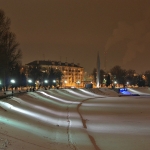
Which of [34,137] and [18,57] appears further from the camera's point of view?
[18,57]

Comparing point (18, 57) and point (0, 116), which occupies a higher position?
point (18, 57)

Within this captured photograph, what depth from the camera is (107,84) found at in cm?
15238

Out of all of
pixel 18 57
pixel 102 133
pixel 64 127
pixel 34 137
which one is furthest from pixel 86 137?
pixel 18 57

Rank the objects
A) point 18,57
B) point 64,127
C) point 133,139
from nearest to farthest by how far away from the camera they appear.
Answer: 1. point 133,139
2. point 64,127
3. point 18,57

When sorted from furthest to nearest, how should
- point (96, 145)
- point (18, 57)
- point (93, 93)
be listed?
1. point (93, 93)
2. point (18, 57)
3. point (96, 145)

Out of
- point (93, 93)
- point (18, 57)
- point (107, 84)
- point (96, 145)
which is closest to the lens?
point (96, 145)

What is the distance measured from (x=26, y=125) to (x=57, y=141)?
4460 millimetres

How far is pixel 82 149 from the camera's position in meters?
17.4

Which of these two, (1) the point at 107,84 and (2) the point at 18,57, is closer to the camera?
(2) the point at 18,57

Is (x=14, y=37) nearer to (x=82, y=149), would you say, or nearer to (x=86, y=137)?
(x=86, y=137)

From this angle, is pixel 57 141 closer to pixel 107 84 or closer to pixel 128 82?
pixel 107 84

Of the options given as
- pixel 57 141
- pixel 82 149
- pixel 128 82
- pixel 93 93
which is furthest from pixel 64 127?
pixel 128 82

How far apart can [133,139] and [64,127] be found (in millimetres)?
7588

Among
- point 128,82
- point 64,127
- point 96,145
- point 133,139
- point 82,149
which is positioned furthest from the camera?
point 128,82
